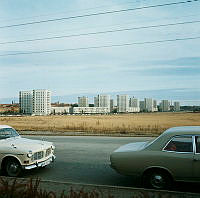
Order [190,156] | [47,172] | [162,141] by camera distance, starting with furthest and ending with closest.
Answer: [47,172] → [162,141] → [190,156]

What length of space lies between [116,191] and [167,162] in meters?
1.31

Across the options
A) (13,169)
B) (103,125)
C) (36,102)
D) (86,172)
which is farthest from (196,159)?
(36,102)

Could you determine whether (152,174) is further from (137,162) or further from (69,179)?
(69,179)

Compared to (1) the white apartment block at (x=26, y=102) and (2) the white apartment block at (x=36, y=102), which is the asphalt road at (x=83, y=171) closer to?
(2) the white apartment block at (x=36, y=102)

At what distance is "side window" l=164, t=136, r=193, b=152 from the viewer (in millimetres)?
5477

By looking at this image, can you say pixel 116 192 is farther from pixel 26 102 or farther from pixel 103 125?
pixel 26 102

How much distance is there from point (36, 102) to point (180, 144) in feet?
614

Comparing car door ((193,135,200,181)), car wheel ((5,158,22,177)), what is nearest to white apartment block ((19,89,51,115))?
car wheel ((5,158,22,177))

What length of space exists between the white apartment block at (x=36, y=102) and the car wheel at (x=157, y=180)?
603 ft

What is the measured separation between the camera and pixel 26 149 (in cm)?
693

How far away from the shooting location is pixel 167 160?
5473 millimetres

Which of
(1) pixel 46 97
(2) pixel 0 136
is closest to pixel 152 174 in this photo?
(2) pixel 0 136

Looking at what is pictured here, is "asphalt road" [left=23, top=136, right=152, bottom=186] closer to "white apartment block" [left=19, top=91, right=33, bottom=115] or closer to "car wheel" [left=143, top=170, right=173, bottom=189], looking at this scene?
"car wheel" [left=143, top=170, right=173, bottom=189]

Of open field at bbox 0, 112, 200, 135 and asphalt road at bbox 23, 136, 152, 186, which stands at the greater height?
asphalt road at bbox 23, 136, 152, 186
